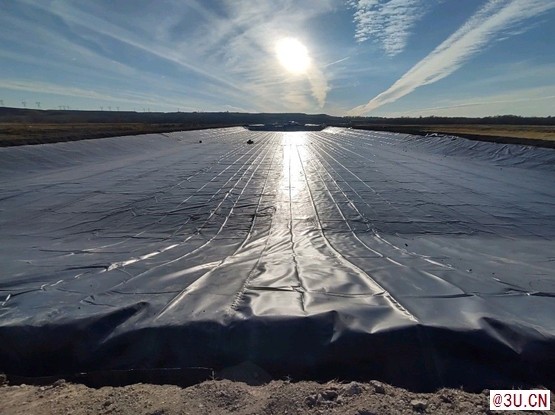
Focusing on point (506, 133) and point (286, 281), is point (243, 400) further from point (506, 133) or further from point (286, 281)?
point (506, 133)

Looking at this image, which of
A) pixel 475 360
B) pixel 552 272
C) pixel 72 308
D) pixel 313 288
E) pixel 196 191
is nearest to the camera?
pixel 475 360

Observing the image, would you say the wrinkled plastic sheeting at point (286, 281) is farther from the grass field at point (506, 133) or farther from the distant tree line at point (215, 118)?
the distant tree line at point (215, 118)

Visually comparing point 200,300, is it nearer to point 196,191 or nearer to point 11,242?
point 11,242

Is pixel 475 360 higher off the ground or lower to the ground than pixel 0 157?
lower

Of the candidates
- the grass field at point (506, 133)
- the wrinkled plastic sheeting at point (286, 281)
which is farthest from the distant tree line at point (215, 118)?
the wrinkled plastic sheeting at point (286, 281)

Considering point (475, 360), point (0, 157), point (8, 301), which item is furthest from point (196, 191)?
point (0, 157)

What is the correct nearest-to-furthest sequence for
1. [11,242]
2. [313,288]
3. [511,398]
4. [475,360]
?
[511,398], [475,360], [313,288], [11,242]
